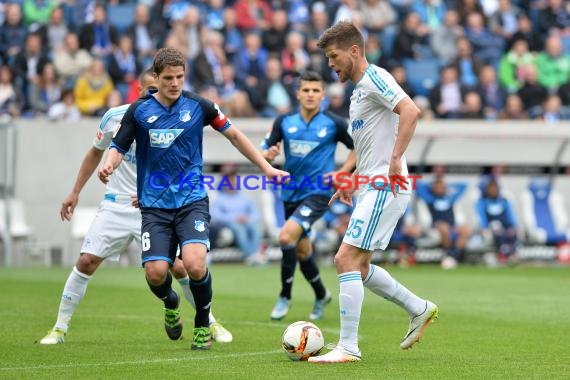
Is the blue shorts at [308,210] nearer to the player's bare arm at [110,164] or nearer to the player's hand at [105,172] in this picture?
the player's bare arm at [110,164]

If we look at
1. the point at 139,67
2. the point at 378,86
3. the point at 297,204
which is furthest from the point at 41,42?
the point at 378,86

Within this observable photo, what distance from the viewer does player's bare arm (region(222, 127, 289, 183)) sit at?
9209 millimetres

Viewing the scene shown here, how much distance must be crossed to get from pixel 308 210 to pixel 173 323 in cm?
314

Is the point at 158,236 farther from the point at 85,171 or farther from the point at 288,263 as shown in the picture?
the point at 288,263

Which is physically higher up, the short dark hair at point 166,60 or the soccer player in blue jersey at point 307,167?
the short dark hair at point 166,60

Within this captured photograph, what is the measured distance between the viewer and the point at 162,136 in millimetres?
9453

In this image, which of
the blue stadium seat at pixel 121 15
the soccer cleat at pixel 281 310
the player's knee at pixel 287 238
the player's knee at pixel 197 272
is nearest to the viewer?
the player's knee at pixel 197 272

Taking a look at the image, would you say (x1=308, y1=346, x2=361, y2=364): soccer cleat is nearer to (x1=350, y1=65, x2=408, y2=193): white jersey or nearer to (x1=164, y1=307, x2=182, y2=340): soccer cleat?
(x1=350, y1=65, x2=408, y2=193): white jersey

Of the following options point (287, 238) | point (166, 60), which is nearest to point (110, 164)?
point (166, 60)

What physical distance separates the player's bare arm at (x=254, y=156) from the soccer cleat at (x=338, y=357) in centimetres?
140

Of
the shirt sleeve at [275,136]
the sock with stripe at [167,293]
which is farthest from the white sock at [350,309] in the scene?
the shirt sleeve at [275,136]

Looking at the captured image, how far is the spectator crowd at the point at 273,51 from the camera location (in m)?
23.3

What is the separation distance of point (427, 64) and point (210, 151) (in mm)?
5746

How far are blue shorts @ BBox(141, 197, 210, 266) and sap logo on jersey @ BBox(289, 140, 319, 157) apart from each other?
374 cm
